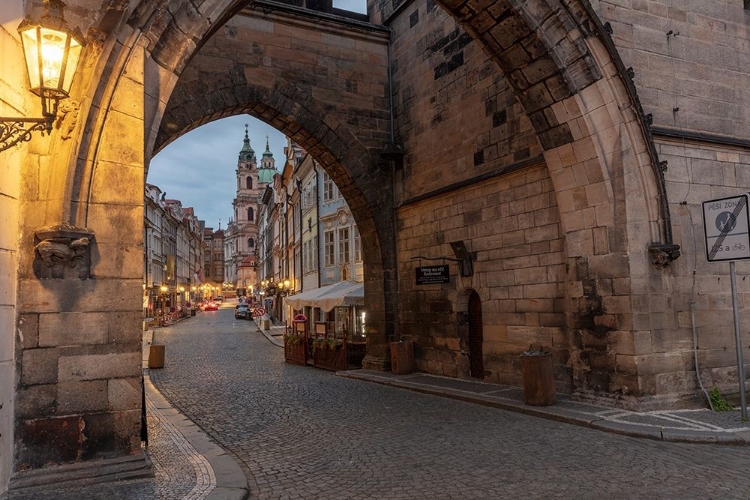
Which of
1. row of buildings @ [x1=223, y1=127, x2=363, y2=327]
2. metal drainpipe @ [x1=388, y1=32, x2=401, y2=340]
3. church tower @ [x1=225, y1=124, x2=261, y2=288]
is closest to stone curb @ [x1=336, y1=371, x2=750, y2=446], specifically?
metal drainpipe @ [x1=388, y1=32, x2=401, y2=340]

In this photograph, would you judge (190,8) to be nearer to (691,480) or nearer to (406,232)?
(691,480)

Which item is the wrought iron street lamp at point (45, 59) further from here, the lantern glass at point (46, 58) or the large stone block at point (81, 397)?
the large stone block at point (81, 397)

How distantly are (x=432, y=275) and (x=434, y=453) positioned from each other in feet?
22.6

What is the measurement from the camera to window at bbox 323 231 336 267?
27.3 meters

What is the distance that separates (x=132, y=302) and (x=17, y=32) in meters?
2.61

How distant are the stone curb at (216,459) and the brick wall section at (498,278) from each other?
19.7 feet

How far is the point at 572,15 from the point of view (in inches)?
357

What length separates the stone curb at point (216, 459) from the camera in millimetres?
5250

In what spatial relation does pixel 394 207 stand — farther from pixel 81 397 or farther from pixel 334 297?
pixel 81 397

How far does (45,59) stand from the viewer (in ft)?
15.1

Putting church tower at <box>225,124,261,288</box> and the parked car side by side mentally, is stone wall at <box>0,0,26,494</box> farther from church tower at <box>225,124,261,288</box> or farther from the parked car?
church tower at <box>225,124,261,288</box>

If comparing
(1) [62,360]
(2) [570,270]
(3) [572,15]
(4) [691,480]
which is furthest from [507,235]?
(1) [62,360]

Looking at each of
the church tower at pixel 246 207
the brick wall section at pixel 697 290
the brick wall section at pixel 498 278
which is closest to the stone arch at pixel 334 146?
the brick wall section at pixel 498 278

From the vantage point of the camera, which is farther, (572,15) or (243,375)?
(243,375)
